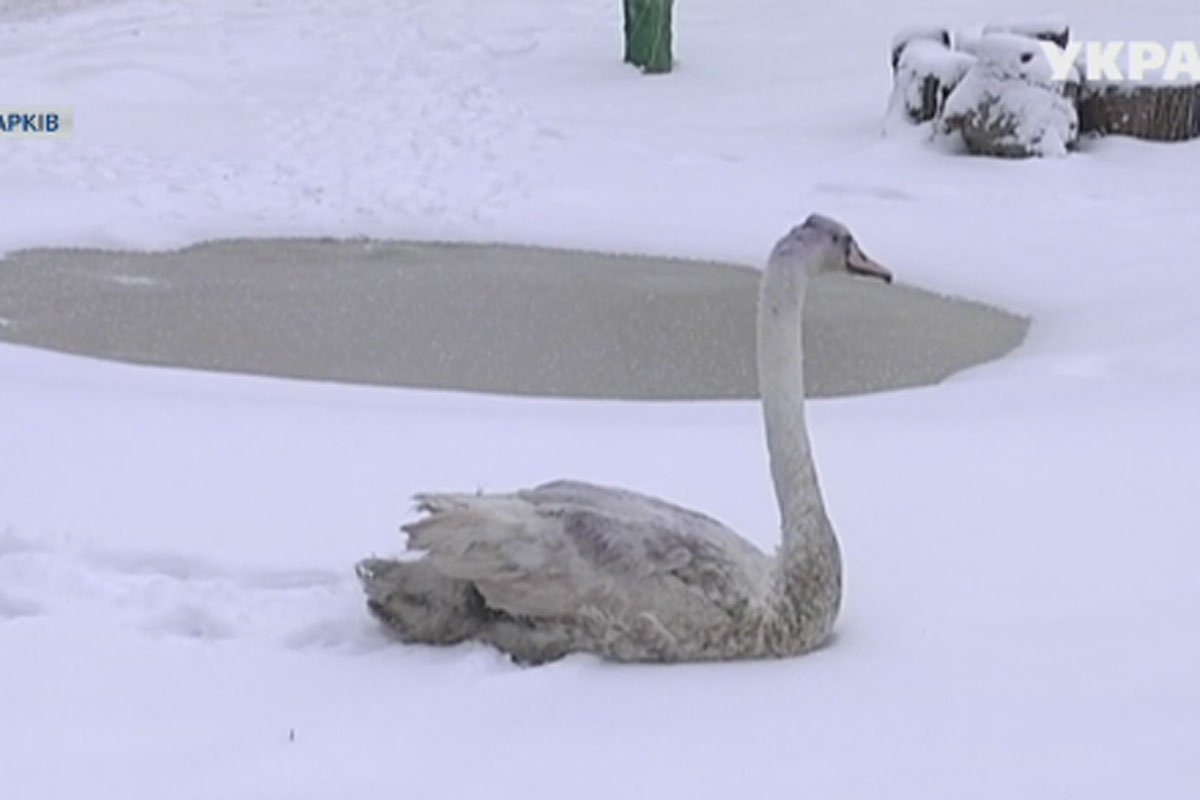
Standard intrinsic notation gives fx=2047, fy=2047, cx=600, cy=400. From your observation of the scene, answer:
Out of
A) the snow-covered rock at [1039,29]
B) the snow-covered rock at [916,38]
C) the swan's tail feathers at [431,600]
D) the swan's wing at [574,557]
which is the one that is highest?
the swan's wing at [574,557]

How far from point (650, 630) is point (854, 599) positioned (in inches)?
24.6

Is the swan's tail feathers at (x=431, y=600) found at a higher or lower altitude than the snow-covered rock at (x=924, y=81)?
higher

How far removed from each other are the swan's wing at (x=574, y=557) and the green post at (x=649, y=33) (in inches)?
371

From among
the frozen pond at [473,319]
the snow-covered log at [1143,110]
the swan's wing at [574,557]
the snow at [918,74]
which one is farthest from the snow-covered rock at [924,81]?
the swan's wing at [574,557]

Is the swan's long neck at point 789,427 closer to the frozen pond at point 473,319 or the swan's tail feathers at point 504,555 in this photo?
the swan's tail feathers at point 504,555

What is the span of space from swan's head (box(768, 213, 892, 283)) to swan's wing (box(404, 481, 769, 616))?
614 mm

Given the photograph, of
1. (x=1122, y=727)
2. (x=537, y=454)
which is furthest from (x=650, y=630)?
(x=537, y=454)

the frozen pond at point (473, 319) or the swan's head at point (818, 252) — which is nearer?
the swan's head at point (818, 252)

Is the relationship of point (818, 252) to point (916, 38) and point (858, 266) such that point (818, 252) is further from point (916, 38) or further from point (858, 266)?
point (916, 38)

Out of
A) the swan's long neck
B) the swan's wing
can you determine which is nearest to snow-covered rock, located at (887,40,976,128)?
the swan's long neck

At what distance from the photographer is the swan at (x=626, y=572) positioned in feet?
12.7

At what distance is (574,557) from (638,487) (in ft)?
4.35

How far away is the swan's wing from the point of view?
3.86 meters

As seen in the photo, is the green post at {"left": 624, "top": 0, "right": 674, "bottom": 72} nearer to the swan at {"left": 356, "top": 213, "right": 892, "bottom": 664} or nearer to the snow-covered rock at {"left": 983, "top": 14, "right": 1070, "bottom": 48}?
the snow-covered rock at {"left": 983, "top": 14, "right": 1070, "bottom": 48}
